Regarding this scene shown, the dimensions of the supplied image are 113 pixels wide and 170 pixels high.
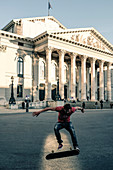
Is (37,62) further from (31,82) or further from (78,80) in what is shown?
(78,80)

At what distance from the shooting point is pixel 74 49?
39.4 meters

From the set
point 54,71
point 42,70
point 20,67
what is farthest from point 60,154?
point 54,71

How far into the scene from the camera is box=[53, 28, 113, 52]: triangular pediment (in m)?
38.2

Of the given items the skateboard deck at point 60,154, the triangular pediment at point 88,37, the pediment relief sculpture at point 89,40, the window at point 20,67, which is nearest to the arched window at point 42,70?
the window at point 20,67

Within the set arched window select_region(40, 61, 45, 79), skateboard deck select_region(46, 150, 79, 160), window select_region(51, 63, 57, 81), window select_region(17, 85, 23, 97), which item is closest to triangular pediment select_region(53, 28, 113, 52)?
arched window select_region(40, 61, 45, 79)

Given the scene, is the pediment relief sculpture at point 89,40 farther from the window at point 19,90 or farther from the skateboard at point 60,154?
the skateboard at point 60,154

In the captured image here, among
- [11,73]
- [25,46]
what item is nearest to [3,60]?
[11,73]

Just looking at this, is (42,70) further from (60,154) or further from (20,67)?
(60,154)

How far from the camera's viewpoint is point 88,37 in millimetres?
42344

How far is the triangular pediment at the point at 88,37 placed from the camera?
38156 millimetres

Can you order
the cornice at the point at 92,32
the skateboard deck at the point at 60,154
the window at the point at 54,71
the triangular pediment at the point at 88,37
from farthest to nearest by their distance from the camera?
the window at the point at 54,71 → the triangular pediment at the point at 88,37 → the cornice at the point at 92,32 → the skateboard deck at the point at 60,154

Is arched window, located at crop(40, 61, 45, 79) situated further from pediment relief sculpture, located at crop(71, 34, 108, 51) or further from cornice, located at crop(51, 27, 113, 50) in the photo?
pediment relief sculpture, located at crop(71, 34, 108, 51)

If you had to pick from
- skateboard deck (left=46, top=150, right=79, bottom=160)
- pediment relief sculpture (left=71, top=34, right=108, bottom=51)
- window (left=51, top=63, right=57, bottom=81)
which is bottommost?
skateboard deck (left=46, top=150, right=79, bottom=160)

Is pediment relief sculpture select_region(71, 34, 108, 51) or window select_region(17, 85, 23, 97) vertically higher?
pediment relief sculpture select_region(71, 34, 108, 51)
